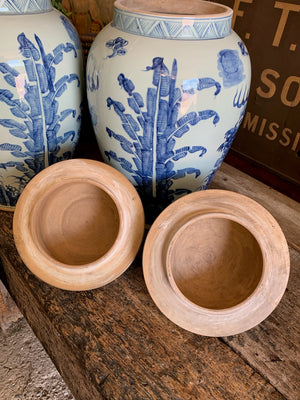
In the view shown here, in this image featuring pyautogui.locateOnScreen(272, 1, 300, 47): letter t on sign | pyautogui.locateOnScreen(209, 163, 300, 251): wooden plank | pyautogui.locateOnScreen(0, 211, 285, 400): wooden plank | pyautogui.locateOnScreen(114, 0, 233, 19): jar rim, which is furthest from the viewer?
pyautogui.locateOnScreen(272, 1, 300, 47): letter t on sign

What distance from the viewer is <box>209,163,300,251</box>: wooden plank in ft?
2.70

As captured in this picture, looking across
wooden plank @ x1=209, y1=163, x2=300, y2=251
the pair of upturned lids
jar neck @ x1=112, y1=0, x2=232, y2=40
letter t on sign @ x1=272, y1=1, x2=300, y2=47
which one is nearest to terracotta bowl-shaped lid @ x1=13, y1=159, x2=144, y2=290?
the pair of upturned lids

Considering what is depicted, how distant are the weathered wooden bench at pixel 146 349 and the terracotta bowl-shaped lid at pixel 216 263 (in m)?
0.05

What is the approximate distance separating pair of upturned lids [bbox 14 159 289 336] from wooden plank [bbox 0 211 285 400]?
0.05m

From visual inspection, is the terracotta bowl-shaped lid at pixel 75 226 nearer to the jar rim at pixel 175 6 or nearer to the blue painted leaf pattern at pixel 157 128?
the blue painted leaf pattern at pixel 157 128

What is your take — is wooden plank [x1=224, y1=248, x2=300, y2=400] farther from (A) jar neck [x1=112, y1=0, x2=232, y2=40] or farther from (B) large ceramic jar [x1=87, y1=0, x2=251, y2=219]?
(A) jar neck [x1=112, y1=0, x2=232, y2=40]

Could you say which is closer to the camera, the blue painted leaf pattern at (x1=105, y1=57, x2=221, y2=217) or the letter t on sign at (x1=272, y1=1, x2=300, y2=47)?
the blue painted leaf pattern at (x1=105, y1=57, x2=221, y2=217)

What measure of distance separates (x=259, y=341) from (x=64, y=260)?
14.6 inches

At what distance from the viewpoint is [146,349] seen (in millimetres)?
572

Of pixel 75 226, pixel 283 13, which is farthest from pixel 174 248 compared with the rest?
pixel 283 13

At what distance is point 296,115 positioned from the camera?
1.08 m

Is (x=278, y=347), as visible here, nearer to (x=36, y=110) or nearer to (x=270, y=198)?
(x=270, y=198)

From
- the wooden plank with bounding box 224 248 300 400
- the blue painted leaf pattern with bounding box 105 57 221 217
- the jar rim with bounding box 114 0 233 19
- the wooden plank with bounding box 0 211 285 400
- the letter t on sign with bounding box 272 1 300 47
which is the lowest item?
the wooden plank with bounding box 0 211 285 400

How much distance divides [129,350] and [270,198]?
1.81 feet
